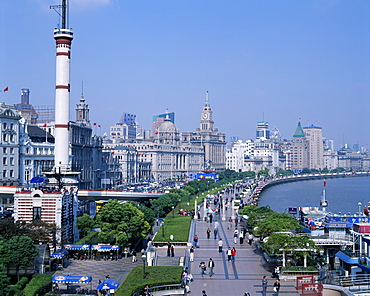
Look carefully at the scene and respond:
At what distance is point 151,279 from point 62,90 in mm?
33610

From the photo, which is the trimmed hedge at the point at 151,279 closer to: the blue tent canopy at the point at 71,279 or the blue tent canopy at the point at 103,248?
the blue tent canopy at the point at 71,279

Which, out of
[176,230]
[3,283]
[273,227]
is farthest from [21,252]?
[176,230]

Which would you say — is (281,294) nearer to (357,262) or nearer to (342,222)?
(357,262)

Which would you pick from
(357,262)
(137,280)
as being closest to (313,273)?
(357,262)

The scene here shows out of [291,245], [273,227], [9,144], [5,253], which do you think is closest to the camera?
[5,253]

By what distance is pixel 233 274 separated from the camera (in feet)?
124

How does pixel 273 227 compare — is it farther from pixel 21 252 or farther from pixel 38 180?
pixel 38 180

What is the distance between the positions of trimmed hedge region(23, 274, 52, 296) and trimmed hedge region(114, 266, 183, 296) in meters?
4.64

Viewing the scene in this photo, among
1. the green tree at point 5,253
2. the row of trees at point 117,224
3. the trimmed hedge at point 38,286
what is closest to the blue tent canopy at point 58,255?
the row of trees at point 117,224

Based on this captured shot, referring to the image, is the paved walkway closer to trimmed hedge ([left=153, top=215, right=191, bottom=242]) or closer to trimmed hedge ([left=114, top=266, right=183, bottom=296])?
trimmed hedge ([left=114, top=266, right=183, bottom=296])

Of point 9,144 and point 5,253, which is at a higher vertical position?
point 9,144

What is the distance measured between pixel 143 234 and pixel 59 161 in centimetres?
1403

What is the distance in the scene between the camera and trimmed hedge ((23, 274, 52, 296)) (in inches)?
1280

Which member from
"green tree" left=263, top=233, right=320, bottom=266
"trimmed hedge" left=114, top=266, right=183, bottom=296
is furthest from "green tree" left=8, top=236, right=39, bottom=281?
"green tree" left=263, top=233, right=320, bottom=266
